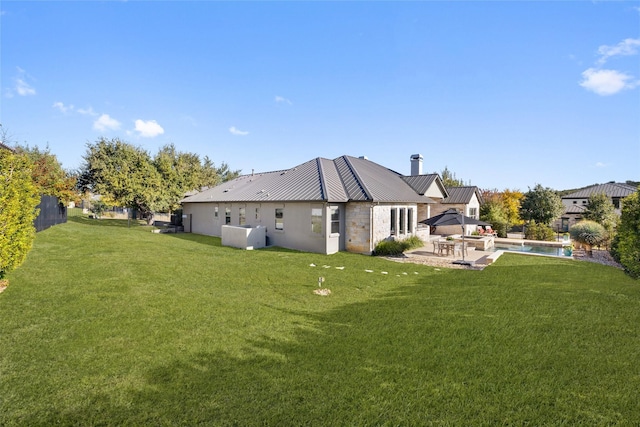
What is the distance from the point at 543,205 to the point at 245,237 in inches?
1201

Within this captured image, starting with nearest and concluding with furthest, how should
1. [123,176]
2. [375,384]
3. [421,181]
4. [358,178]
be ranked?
[375,384] → [358,178] → [421,181] → [123,176]

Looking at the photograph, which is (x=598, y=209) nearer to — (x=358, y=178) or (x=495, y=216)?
(x=495, y=216)

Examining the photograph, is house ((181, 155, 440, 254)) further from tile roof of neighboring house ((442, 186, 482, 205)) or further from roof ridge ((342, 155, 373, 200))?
tile roof of neighboring house ((442, 186, 482, 205))

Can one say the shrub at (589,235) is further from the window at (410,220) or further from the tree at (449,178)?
the tree at (449,178)

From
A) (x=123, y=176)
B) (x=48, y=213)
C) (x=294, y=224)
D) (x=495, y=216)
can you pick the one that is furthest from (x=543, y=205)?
(x=123, y=176)

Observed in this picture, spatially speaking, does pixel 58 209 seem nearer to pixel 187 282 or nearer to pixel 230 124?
pixel 230 124

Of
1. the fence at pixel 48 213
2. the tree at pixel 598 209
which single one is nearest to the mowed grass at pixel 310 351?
the fence at pixel 48 213

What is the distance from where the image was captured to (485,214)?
2997 cm

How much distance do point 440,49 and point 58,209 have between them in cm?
3109

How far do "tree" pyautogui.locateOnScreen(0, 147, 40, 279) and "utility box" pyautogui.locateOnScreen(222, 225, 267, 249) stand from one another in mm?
10060

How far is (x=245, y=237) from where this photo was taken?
17969mm

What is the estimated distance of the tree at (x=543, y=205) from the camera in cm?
2988

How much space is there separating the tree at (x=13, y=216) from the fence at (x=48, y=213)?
40.5 feet

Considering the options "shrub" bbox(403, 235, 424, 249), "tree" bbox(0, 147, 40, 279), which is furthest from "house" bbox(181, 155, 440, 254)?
"tree" bbox(0, 147, 40, 279)
